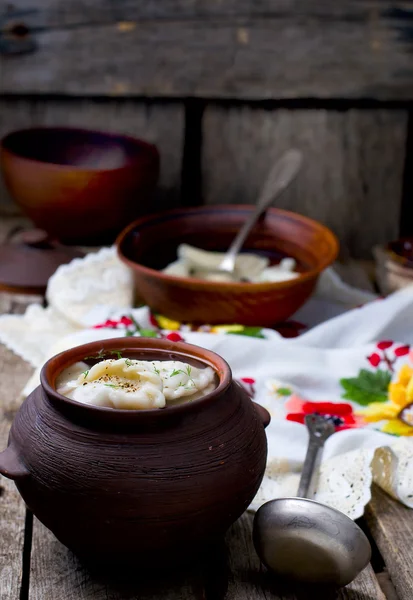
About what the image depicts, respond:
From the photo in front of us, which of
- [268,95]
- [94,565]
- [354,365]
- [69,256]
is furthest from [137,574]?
[268,95]

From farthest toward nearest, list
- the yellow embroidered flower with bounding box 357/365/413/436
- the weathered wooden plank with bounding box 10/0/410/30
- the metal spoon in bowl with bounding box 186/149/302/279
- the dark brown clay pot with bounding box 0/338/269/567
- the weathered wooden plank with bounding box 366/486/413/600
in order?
1. the weathered wooden plank with bounding box 10/0/410/30
2. the metal spoon in bowl with bounding box 186/149/302/279
3. the yellow embroidered flower with bounding box 357/365/413/436
4. the weathered wooden plank with bounding box 366/486/413/600
5. the dark brown clay pot with bounding box 0/338/269/567

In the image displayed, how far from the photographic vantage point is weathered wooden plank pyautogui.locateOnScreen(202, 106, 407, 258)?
81.0 inches

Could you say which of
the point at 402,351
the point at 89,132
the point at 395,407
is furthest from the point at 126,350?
the point at 89,132

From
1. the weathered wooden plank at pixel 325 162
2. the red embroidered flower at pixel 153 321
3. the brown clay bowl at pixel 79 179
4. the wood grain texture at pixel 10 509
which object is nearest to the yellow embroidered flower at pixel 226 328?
the red embroidered flower at pixel 153 321

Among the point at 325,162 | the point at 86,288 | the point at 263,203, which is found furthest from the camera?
the point at 325,162

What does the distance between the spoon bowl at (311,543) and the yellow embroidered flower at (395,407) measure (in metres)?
0.35

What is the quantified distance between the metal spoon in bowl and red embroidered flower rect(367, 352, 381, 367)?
359 millimetres

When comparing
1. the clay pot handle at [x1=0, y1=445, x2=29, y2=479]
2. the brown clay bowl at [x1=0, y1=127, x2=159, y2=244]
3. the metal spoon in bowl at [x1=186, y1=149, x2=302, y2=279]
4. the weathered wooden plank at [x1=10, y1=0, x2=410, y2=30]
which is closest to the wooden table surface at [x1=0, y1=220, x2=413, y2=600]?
the clay pot handle at [x1=0, y1=445, x2=29, y2=479]

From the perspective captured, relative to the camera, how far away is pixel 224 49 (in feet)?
6.59

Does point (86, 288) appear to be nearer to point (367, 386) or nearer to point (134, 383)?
point (367, 386)

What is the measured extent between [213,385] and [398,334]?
26.9 inches

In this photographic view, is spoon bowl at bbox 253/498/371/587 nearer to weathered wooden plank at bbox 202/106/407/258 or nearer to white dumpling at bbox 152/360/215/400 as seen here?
white dumpling at bbox 152/360/215/400

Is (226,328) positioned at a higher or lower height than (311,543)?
lower

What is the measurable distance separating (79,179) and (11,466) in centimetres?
100
